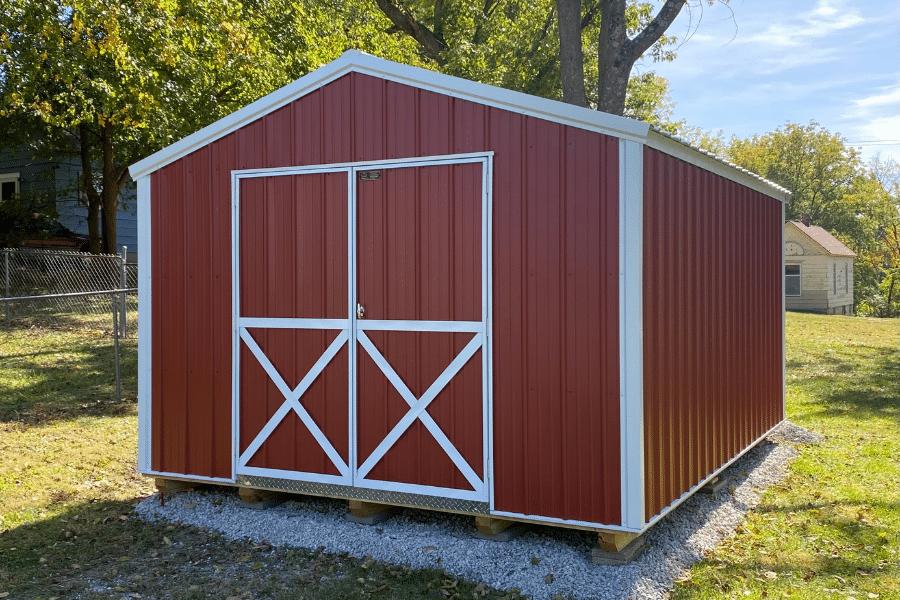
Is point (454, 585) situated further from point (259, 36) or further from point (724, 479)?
point (259, 36)

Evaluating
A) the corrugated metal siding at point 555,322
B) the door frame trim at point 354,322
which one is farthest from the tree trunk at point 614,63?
the corrugated metal siding at point 555,322

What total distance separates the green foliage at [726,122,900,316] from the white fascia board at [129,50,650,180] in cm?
3894

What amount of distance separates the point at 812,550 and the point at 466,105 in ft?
12.6

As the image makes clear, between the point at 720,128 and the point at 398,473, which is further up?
the point at 720,128

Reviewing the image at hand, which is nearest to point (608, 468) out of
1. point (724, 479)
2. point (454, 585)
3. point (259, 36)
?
point (454, 585)

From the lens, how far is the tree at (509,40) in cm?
1923

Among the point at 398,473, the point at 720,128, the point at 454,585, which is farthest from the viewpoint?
the point at 720,128

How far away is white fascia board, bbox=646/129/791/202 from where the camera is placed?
18.5 ft

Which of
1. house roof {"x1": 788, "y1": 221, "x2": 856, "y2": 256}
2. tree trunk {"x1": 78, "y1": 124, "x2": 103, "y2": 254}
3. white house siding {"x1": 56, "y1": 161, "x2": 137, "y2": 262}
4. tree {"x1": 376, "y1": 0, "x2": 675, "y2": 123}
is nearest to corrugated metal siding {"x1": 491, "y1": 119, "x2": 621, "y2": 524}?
tree {"x1": 376, "y1": 0, "x2": 675, "y2": 123}

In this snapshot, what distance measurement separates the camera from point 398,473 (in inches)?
238

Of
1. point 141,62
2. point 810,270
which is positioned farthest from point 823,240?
point 141,62

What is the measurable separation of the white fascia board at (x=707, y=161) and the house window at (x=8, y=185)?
60.3 ft

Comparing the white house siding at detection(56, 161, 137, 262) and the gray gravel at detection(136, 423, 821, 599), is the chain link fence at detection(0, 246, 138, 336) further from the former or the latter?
the gray gravel at detection(136, 423, 821, 599)

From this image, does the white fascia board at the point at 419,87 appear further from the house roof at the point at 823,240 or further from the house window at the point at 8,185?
the house roof at the point at 823,240
